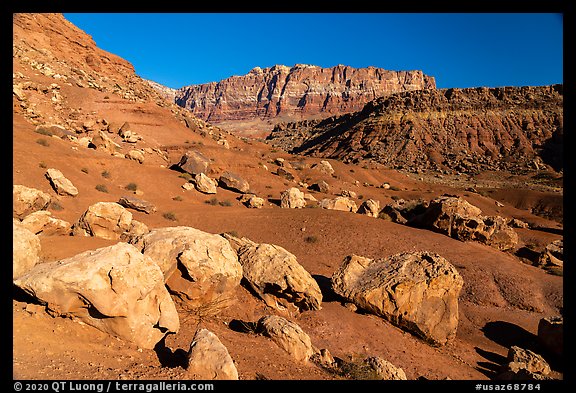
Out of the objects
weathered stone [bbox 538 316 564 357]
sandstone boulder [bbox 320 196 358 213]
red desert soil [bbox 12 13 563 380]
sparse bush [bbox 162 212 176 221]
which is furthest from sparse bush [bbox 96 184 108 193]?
weathered stone [bbox 538 316 564 357]

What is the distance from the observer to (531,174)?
50.6 meters

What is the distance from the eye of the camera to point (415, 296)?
846 centimetres

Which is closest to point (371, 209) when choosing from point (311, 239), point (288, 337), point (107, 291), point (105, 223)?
point (311, 239)

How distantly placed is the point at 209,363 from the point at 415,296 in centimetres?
635

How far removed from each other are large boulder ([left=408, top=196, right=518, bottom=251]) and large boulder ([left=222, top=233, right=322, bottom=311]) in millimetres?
10740

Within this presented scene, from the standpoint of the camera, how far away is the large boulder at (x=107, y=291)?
444 centimetres

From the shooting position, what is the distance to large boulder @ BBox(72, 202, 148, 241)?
991 centimetres

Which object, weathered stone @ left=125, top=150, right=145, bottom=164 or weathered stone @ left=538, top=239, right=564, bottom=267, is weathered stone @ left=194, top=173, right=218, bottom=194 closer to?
weathered stone @ left=125, top=150, right=145, bottom=164

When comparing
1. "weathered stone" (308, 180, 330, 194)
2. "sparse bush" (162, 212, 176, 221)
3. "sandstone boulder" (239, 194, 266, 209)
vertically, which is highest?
"weathered stone" (308, 180, 330, 194)

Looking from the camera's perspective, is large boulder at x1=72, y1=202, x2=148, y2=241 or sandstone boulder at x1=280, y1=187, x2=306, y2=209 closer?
large boulder at x1=72, y1=202, x2=148, y2=241

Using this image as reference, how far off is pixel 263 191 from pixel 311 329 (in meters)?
17.6
